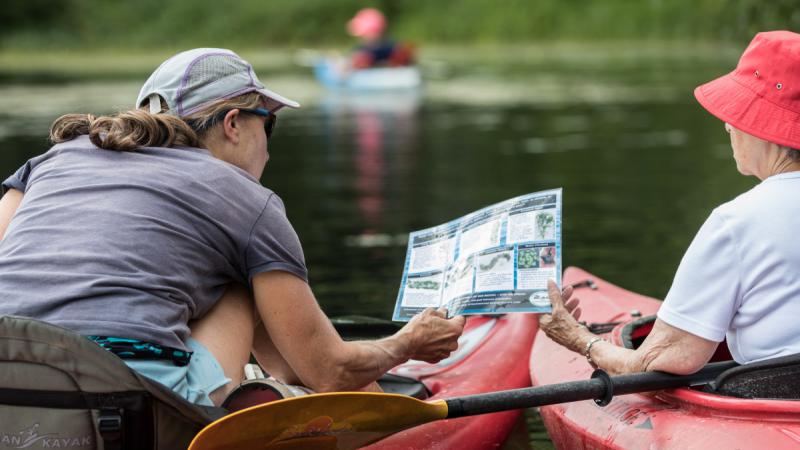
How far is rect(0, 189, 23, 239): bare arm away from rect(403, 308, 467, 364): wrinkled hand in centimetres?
Answer: 114

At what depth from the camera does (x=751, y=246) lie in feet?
9.17

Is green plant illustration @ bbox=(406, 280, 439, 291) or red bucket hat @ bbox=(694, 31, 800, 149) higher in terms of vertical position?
red bucket hat @ bbox=(694, 31, 800, 149)

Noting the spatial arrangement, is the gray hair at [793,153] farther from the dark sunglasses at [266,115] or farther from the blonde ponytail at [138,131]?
the blonde ponytail at [138,131]

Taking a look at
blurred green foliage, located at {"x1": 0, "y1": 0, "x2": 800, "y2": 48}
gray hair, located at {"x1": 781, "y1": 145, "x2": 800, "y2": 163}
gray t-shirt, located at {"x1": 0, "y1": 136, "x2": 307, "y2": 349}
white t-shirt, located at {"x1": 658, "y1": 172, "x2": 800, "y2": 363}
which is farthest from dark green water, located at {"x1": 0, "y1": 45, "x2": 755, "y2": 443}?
blurred green foliage, located at {"x1": 0, "y1": 0, "x2": 800, "y2": 48}

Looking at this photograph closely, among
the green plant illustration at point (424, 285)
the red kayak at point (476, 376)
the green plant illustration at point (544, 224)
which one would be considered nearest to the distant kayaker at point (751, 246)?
the green plant illustration at point (544, 224)

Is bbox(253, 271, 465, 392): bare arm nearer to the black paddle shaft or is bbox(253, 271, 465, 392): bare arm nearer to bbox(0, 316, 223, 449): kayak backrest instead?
the black paddle shaft

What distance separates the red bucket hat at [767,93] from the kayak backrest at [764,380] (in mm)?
537

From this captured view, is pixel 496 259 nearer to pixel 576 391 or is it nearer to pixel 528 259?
pixel 528 259

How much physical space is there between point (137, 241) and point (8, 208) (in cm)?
64

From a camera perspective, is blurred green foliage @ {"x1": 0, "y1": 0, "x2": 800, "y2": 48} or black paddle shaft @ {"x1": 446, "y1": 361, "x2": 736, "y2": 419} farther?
blurred green foliage @ {"x1": 0, "y1": 0, "x2": 800, "y2": 48}

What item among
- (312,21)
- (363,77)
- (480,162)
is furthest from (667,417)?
(312,21)

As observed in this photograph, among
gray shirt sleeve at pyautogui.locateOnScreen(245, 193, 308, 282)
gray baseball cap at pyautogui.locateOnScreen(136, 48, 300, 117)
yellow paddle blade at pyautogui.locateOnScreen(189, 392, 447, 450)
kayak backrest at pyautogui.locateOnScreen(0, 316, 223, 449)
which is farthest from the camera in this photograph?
gray baseball cap at pyautogui.locateOnScreen(136, 48, 300, 117)

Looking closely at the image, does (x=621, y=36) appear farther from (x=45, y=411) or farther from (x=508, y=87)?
(x=45, y=411)

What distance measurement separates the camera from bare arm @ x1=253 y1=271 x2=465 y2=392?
2938mm
